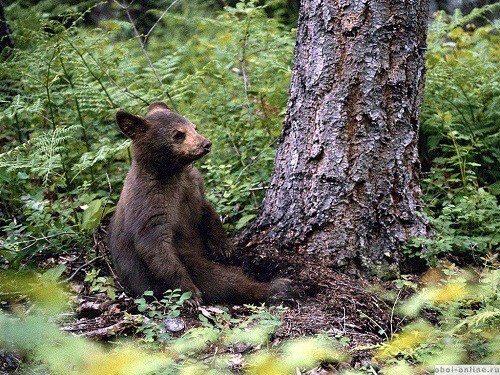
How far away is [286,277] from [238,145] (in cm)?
268

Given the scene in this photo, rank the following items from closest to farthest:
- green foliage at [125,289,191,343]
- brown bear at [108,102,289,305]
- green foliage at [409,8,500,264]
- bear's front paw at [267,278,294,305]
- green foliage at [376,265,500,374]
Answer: green foliage at [376,265,500,374], green foliage at [125,289,191,343], bear's front paw at [267,278,294,305], brown bear at [108,102,289,305], green foliage at [409,8,500,264]

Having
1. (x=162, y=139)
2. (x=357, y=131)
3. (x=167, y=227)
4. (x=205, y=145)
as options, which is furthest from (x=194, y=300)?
(x=357, y=131)

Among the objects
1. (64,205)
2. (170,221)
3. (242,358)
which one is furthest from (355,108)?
(64,205)

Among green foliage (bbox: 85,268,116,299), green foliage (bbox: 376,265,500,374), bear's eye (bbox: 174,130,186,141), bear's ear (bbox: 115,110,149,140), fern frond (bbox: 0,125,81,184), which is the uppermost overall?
bear's ear (bbox: 115,110,149,140)

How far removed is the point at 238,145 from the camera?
24.0 feet

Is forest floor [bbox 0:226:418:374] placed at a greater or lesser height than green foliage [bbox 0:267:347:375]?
lesser

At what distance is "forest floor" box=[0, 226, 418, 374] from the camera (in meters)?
4.29

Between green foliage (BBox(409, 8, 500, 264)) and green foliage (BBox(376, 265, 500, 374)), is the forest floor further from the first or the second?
green foliage (BBox(409, 8, 500, 264))

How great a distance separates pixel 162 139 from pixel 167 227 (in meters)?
0.89

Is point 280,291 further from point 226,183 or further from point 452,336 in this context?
point 226,183

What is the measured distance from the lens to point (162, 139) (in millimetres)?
5441

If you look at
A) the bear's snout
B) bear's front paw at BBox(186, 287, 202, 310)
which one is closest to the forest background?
bear's front paw at BBox(186, 287, 202, 310)

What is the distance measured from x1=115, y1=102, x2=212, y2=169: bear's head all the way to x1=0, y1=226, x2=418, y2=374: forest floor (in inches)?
47.4

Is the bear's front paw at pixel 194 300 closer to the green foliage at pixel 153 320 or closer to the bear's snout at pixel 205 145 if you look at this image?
the green foliage at pixel 153 320
